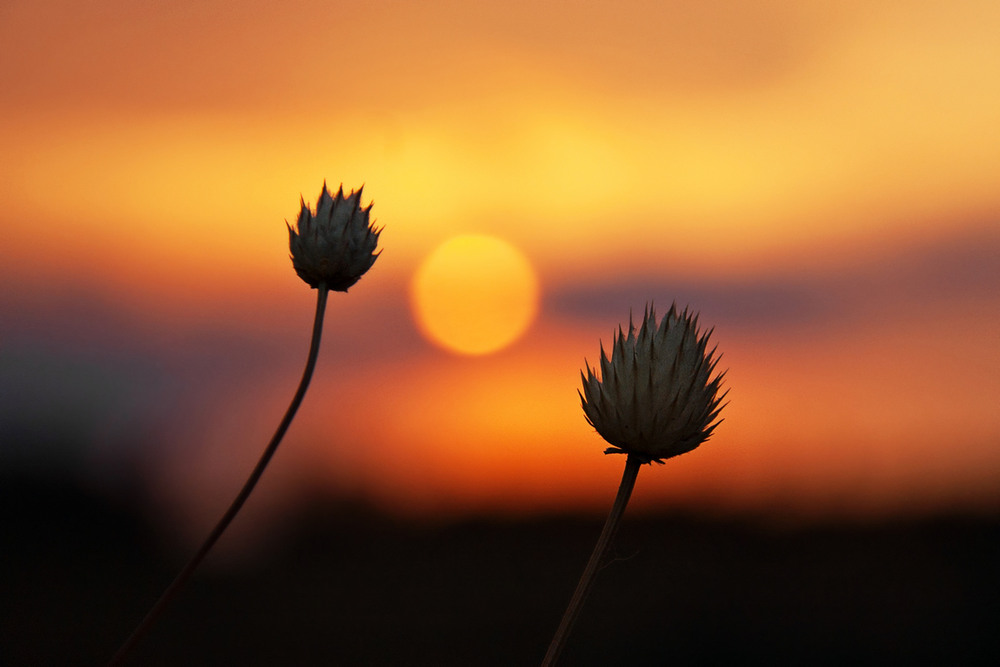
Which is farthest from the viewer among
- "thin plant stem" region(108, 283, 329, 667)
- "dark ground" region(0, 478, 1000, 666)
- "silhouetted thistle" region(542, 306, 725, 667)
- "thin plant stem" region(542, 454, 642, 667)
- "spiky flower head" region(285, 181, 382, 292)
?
"dark ground" region(0, 478, 1000, 666)

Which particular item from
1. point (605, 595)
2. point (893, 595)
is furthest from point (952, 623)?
point (605, 595)

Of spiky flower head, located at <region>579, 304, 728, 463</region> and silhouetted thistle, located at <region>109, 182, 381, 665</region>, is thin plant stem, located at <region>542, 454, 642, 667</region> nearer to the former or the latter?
spiky flower head, located at <region>579, 304, 728, 463</region>

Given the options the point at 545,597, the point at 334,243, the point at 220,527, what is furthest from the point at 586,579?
the point at 545,597

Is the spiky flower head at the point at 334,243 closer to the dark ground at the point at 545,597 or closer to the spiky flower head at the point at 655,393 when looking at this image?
the spiky flower head at the point at 655,393

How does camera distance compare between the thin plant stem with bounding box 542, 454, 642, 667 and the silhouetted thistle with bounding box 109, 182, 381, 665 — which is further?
the silhouetted thistle with bounding box 109, 182, 381, 665

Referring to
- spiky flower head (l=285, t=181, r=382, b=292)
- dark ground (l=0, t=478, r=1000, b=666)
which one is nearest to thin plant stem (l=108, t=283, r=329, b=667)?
spiky flower head (l=285, t=181, r=382, b=292)

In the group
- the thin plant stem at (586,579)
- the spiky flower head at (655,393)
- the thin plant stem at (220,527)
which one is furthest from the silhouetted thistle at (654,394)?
the thin plant stem at (220,527)

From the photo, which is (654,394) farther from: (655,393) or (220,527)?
(220,527)

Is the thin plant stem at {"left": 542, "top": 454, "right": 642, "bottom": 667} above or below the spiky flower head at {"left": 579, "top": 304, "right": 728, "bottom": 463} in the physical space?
below
